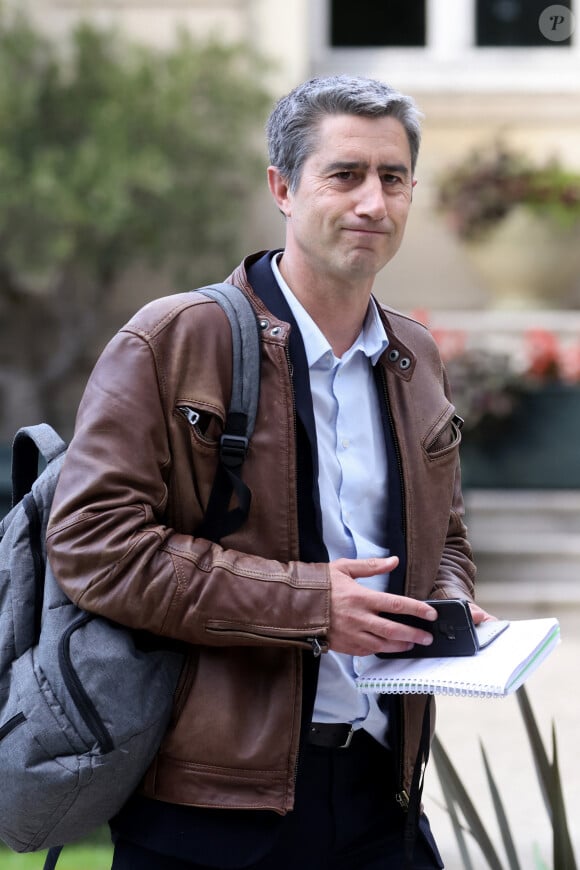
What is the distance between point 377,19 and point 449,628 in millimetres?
8933

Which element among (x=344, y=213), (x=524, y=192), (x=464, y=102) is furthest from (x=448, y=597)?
(x=464, y=102)

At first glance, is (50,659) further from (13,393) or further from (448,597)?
(13,393)

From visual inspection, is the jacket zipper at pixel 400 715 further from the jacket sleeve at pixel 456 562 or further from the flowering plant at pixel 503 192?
the flowering plant at pixel 503 192

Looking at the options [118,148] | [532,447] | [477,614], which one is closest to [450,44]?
[118,148]

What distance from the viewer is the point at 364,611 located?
1896 mm

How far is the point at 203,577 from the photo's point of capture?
1.87 metres

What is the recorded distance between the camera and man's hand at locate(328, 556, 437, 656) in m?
1.88

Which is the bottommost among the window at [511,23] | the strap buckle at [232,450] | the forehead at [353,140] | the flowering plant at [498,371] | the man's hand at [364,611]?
the flowering plant at [498,371]

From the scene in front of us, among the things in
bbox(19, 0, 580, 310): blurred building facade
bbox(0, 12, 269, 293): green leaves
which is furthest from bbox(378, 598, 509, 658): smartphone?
bbox(19, 0, 580, 310): blurred building facade

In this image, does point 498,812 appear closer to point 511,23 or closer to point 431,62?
point 431,62

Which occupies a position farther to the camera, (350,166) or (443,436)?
(443,436)

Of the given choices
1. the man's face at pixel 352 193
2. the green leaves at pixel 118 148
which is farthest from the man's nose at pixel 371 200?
the green leaves at pixel 118 148

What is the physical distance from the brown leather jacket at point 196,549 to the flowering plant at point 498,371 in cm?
547

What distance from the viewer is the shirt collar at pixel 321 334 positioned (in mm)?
2090
